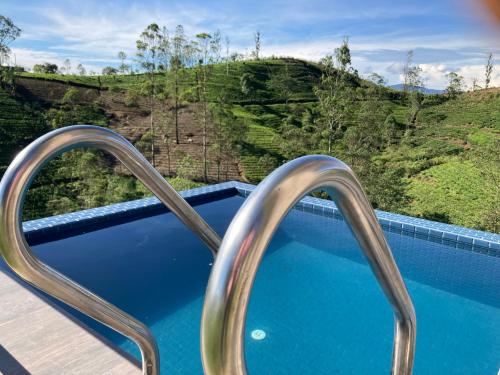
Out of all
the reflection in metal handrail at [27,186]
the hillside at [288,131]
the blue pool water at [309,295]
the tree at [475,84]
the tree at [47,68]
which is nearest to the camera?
the reflection in metal handrail at [27,186]

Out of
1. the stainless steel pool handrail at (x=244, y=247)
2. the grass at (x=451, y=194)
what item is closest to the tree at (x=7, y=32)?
the grass at (x=451, y=194)

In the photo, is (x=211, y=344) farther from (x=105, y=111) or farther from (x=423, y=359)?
(x=105, y=111)

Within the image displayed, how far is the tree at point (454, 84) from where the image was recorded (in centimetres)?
3017

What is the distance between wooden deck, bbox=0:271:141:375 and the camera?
246cm

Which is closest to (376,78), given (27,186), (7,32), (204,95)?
(204,95)

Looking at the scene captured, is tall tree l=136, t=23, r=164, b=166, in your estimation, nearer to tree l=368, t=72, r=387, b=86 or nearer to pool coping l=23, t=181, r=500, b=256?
pool coping l=23, t=181, r=500, b=256

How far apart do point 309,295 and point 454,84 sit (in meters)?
31.6

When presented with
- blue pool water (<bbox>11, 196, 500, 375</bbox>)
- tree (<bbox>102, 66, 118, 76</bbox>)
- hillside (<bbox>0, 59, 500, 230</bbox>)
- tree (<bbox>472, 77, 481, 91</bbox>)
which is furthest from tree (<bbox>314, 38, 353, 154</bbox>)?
tree (<bbox>102, 66, 118, 76</bbox>)

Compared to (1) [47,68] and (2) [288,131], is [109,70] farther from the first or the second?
(2) [288,131]

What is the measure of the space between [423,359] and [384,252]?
12.0ft

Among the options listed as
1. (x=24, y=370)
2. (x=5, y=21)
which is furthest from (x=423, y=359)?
(x=5, y=21)

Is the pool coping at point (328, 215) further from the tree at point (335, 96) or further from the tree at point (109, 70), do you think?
the tree at point (109, 70)

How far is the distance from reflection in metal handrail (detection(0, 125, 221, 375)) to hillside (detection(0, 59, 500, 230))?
26.1 feet

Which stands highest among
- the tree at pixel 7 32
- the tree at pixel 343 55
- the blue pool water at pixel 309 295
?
the tree at pixel 7 32
